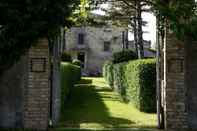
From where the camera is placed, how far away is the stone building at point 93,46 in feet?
205

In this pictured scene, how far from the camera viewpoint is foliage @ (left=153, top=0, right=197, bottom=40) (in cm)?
1095

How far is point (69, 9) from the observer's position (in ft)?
34.8

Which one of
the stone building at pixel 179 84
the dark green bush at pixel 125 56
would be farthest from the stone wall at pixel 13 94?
the dark green bush at pixel 125 56

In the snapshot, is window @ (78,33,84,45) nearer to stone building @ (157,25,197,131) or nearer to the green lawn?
the green lawn

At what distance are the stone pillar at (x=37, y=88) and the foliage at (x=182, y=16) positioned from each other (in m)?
3.02

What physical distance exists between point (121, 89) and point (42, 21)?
11608 mm

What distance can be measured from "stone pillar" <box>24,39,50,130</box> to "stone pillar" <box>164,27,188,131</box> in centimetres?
290

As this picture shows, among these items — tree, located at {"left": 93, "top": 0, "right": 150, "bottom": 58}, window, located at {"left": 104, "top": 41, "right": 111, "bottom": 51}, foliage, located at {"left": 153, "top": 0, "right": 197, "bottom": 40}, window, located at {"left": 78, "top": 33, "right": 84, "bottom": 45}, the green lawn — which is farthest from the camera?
window, located at {"left": 104, "top": 41, "right": 111, "bottom": 51}

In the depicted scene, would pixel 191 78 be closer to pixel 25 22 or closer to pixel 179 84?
pixel 179 84

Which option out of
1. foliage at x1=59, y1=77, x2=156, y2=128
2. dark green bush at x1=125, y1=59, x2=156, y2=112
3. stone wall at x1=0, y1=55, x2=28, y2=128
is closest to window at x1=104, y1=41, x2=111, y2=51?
foliage at x1=59, y1=77, x2=156, y2=128

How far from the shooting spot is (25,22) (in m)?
10.2

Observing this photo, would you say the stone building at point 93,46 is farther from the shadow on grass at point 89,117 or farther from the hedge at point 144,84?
the hedge at point 144,84

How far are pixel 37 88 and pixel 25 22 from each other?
1702 mm

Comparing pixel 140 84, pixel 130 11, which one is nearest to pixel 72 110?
pixel 140 84
